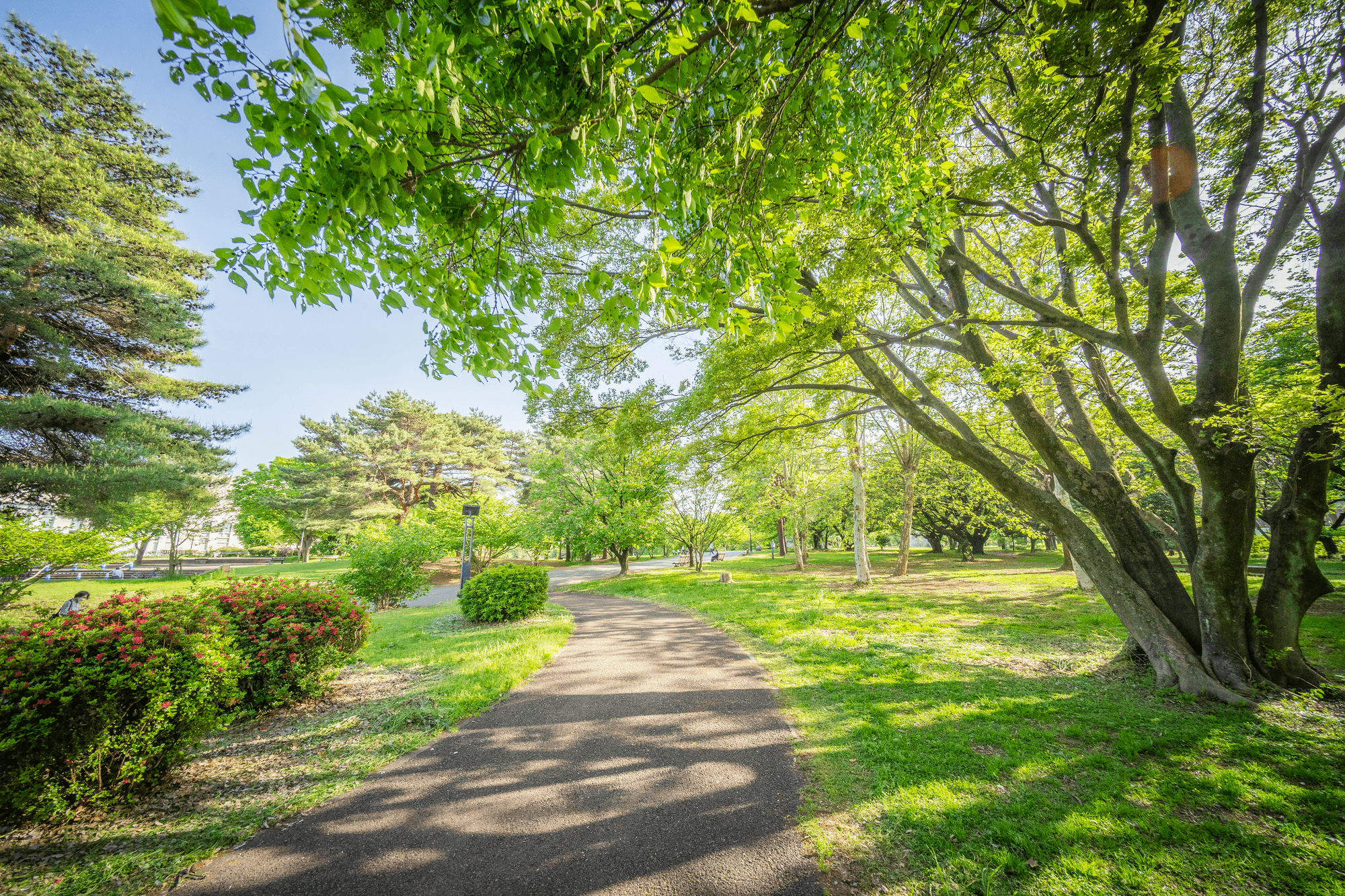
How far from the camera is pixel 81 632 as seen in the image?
3.04 meters

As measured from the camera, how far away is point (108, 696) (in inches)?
116

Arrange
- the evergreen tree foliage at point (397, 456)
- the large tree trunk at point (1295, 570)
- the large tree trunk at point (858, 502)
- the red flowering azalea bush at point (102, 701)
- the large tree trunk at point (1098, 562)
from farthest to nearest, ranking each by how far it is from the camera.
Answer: the evergreen tree foliage at point (397, 456) → the large tree trunk at point (858, 502) → the large tree trunk at point (1098, 562) → the large tree trunk at point (1295, 570) → the red flowering azalea bush at point (102, 701)

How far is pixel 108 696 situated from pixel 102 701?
39 millimetres

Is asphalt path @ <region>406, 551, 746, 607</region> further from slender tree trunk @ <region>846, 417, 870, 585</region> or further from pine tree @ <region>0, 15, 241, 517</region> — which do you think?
slender tree trunk @ <region>846, 417, 870, 585</region>

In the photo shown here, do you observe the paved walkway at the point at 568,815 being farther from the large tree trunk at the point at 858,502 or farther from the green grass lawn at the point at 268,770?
the large tree trunk at the point at 858,502

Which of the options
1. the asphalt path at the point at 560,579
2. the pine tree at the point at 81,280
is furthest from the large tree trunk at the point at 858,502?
the pine tree at the point at 81,280

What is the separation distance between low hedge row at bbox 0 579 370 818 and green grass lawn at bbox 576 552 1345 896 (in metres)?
4.83

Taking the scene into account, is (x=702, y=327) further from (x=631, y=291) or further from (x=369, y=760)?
(x=369, y=760)

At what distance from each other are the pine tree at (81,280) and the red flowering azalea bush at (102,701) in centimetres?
1369

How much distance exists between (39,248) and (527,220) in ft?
52.9

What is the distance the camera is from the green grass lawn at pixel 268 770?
2.47 meters

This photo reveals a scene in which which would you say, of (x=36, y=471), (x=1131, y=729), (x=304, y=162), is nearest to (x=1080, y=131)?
(x=1131, y=729)

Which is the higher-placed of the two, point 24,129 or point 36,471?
point 24,129

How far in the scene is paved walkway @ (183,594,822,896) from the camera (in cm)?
243
